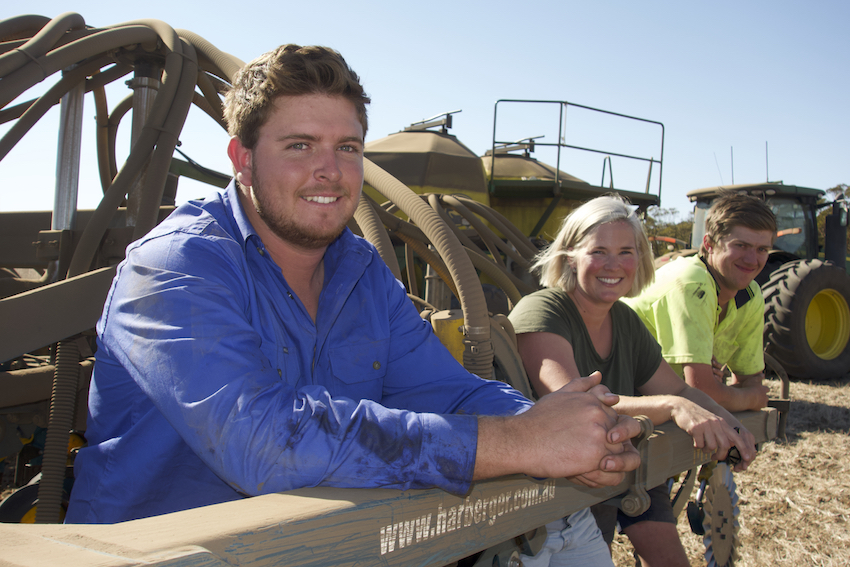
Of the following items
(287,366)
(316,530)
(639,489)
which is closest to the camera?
(316,530)

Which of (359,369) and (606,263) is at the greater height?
(606,263)

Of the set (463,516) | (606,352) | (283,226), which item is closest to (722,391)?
(606,352)

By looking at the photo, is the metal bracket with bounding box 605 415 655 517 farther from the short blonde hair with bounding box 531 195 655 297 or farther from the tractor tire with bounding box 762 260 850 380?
the tractor tire with bounding box 762 260 850 380

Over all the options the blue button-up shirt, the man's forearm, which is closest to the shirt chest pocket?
the blue button-up shirt

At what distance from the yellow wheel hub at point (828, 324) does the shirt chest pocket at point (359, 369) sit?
6463 mm

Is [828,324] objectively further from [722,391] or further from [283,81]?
[283,81]

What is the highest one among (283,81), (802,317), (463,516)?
(283,81)

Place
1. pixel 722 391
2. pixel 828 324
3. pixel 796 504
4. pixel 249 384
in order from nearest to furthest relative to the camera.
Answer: pixel 249 384
pixel 722 391
pixel 796 504
pixel 828 324

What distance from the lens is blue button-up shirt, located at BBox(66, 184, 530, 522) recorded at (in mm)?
877

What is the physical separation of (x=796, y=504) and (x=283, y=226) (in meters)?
3.16

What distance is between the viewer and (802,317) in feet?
19.0

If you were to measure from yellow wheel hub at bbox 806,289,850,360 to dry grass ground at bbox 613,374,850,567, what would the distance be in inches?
88.2

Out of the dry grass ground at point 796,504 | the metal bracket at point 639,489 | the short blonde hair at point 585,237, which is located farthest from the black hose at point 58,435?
the dry grass ground at point 796,504

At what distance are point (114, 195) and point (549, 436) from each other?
1.69 meters
